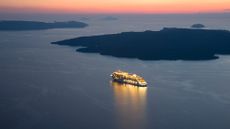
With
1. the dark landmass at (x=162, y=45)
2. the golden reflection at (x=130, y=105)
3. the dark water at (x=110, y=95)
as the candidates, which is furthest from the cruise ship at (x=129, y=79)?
the dark landmass at (x=162, y=45)

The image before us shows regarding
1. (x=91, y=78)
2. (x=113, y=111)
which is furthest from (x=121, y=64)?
(x=113, y=111)

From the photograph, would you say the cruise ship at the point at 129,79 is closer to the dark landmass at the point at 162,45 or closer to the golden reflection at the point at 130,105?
the golden reflection at the point at 130,105

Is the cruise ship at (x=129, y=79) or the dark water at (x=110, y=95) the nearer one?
the dark water at (x=110, y=95)

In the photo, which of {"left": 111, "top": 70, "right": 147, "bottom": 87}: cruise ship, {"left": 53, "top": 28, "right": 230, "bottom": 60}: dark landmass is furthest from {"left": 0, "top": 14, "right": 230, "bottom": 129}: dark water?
{"left": 53, "top": 28, "right": 230, "bottom": 60}: dark landmass

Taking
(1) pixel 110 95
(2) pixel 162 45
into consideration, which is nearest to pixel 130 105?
(1) pixel 110 95

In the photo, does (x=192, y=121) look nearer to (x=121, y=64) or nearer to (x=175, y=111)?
(x=175, y=111)

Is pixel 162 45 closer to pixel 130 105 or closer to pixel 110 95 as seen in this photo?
pixel 110 95
